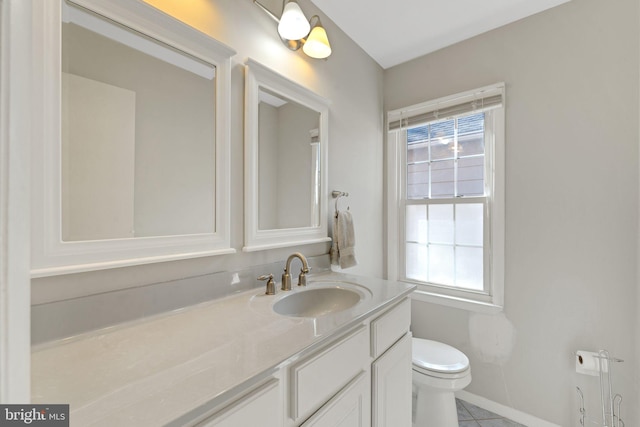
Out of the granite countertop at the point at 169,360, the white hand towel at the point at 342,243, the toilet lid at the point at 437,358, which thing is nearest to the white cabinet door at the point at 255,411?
the granite countertop at the point at 169,360

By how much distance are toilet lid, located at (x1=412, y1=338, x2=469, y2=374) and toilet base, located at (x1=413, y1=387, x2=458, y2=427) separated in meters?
0.15

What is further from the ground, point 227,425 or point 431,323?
point 227,425

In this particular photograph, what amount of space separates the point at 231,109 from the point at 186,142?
0.81 ft

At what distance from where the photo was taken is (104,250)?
2.64 feet

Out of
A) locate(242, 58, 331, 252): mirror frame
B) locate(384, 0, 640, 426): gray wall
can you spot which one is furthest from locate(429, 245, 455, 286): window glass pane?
locate(242, 58, 331, 252): mirror frame

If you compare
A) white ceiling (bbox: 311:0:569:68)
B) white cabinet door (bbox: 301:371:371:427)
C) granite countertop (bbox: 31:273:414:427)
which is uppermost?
white ceiling (bbox: 311:0:569:68)

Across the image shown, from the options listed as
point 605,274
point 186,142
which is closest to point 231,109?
point 186,142

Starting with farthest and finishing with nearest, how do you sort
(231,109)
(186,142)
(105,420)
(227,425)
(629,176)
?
(629,176) → (231,109) → (186,142) → (227,425) → (105,420)

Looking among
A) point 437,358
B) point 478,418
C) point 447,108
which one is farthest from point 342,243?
point 478,418

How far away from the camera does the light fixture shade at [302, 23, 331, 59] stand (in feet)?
4.57

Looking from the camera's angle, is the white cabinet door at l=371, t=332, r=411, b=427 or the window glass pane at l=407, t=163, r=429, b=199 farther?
the window glass pane at l=407, t=163, r=429, b=199

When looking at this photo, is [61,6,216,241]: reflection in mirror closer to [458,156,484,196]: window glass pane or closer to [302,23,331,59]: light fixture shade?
[302,23,331,59]: light fixture shade

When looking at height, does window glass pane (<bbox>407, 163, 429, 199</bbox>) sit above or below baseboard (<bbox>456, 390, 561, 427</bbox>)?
above

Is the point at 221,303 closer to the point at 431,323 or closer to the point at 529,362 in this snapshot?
A: the point at 431,323
